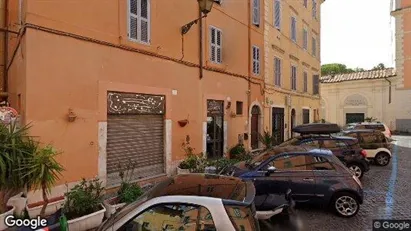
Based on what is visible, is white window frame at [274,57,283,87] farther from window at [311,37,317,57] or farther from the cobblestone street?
window at [311,37,317,57]

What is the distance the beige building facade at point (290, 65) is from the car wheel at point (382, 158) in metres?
4.91

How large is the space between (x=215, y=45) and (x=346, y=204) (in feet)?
25.2

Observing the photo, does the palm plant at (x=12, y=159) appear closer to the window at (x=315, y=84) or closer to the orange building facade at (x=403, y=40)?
the window at (x=315, y=84)

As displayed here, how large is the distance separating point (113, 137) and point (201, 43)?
494 cm

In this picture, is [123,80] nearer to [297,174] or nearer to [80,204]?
[80,204]

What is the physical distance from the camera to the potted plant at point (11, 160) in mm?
4637

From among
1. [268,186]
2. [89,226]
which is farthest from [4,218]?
[268,186]

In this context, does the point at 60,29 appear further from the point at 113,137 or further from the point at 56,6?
the point at 113,137

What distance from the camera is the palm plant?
182 inches

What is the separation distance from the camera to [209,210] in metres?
2.95

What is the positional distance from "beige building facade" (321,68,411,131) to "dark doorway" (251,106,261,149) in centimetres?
2007

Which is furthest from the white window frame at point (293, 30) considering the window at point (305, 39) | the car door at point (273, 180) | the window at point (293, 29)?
the car door at point (273, 180)

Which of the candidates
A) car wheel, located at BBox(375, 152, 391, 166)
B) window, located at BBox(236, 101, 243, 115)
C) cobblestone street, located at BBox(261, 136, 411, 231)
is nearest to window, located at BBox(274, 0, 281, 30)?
window, located at BBox(236, 101, 243, 115)

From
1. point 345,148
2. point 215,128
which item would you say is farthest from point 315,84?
point 215,128
